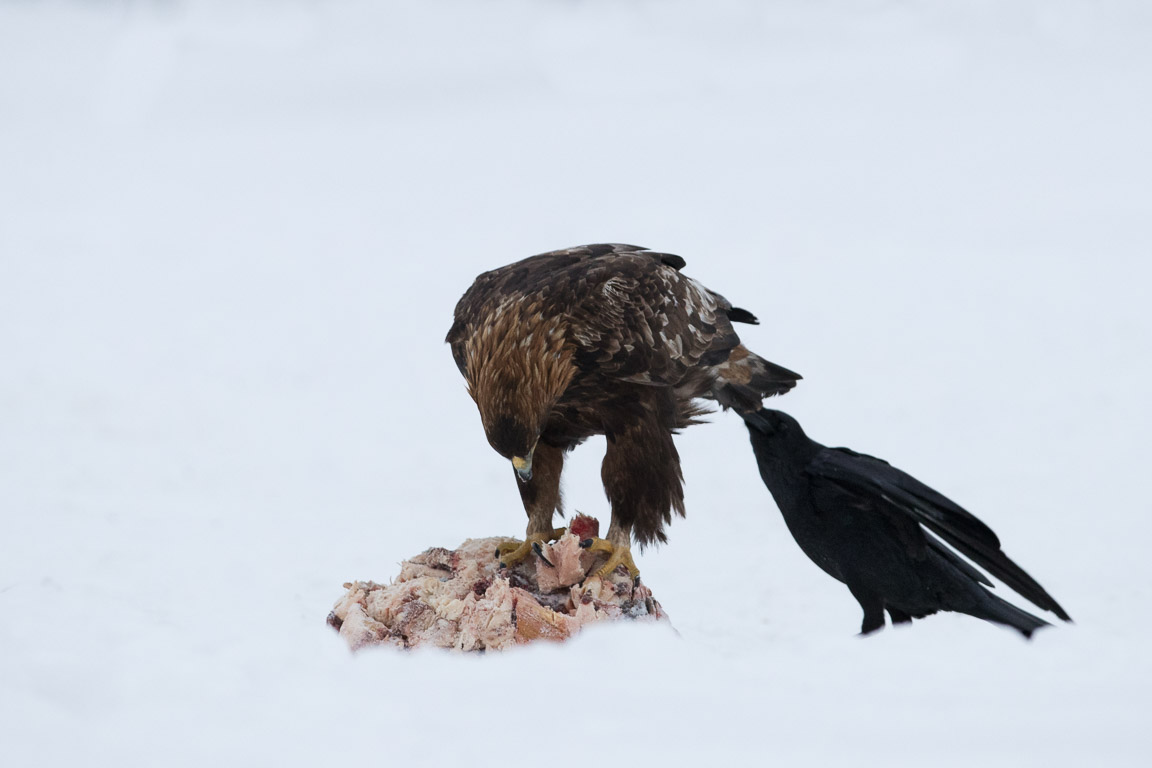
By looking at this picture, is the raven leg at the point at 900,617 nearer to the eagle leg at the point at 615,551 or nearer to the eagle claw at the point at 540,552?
the eagle leg at the point at 615,551

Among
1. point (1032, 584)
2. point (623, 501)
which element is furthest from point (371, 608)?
point (1032, 584)

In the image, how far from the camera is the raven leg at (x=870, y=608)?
360 cm

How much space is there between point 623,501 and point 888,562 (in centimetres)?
91

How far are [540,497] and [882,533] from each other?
124 centimetres

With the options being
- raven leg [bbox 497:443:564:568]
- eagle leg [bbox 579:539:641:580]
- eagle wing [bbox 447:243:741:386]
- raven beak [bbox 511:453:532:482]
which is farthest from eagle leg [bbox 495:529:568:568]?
eagle wing [bbox 447:243:741:386]

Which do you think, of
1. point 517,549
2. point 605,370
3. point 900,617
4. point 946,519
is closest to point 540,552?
point 517,549

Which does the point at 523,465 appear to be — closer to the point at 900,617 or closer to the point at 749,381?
the point at 749,381

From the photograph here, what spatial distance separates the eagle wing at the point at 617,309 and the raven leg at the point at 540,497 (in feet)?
1.61

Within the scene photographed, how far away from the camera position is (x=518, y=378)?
3359mm

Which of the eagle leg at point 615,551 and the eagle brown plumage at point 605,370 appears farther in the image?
the eagle leg at point 615,551

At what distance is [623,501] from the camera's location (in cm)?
371

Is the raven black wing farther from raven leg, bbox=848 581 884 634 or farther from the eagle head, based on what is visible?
the eagle head

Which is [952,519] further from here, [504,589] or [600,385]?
[504,589]

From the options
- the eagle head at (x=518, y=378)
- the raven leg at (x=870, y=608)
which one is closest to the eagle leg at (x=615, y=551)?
the eagle head at (x=518, y=378)
